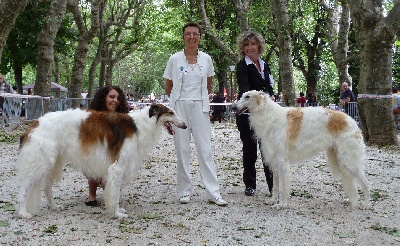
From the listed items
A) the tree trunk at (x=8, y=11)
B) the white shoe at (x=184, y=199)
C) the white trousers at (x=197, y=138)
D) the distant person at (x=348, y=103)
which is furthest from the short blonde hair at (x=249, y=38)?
the distant person at (x=348, y=103)

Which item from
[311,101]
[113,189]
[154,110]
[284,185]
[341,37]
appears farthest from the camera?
[311,101]

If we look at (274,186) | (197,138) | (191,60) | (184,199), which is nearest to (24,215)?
(184,199)

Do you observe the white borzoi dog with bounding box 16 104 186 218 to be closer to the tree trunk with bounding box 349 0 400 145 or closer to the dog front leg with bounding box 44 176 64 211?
the dog front leg with bounding box 44 176 64 211

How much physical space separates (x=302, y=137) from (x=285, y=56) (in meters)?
7.71

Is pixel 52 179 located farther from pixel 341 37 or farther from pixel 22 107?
pixel 341 37

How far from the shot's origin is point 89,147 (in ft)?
17.9

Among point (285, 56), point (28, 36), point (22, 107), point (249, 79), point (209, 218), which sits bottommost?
point (209, 218)

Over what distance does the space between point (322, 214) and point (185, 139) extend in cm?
206

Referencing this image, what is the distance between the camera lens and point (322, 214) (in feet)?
18.9

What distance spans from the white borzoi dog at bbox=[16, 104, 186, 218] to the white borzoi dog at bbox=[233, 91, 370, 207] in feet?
4.41

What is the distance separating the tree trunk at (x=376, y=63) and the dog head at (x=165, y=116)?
8038 millimetres

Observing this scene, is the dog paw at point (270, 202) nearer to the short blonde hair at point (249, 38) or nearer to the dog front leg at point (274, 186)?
the dog front leg at point (274, 186)

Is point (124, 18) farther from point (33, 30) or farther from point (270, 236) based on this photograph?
point (270, 236)

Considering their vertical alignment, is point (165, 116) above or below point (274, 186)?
above
